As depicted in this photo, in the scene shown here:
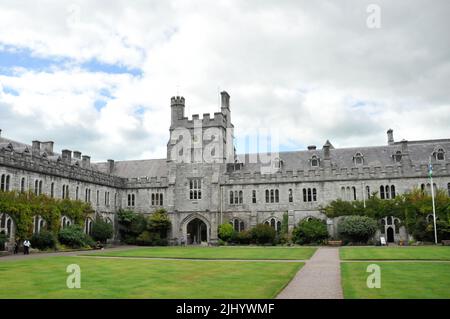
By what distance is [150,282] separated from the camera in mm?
14836

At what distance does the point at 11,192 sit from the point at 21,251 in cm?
468

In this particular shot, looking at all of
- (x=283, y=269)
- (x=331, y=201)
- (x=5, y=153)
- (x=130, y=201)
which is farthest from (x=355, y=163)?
(x=5, y=153)

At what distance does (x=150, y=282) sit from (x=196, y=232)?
36369 millimetres

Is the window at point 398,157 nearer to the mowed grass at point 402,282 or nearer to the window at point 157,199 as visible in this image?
the window at point 157,199

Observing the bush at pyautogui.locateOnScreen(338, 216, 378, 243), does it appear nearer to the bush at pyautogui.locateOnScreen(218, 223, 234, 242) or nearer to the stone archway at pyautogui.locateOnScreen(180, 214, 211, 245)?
the bush at pyautogui.locateOnScreen(218, 223, 234, 242)

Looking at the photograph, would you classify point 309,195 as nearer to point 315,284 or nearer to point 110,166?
point 110,166

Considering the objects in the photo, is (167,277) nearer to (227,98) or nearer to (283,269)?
(283,269)

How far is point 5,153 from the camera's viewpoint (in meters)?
33.3

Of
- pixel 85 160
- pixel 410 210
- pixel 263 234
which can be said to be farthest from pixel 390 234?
pixel 85 160

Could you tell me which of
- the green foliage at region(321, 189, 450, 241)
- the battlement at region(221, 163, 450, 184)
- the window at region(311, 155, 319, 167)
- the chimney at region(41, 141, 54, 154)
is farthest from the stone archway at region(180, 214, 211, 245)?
the chimney at region(41, 141, 54, 154)

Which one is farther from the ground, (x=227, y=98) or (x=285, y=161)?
(x=227, y=98)

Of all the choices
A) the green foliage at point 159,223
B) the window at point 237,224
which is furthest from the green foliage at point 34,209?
the window at point 237,224

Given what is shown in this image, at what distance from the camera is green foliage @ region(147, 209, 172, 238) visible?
154ft

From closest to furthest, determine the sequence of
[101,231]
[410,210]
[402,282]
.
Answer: [402,282] → [410,210] → [101,231]
